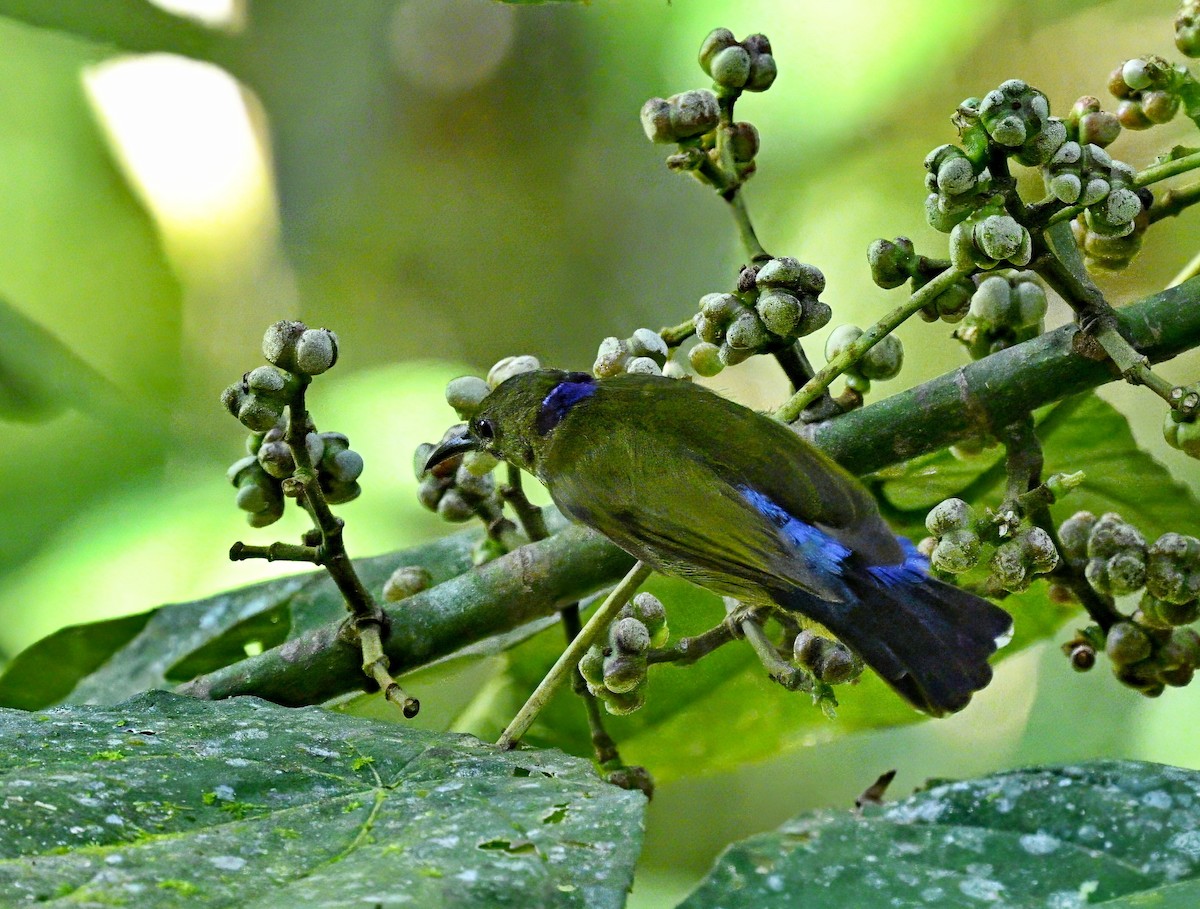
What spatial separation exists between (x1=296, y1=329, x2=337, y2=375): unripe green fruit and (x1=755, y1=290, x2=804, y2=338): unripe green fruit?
1.32ft

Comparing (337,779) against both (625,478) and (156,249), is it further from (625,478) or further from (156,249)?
(156,249)

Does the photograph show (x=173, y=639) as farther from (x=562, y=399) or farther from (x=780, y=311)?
(x=780, y=311)

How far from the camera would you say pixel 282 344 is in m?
1.23

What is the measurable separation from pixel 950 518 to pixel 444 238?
2972 mm

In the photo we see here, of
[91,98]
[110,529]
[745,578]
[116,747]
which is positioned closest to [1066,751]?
[745,578]

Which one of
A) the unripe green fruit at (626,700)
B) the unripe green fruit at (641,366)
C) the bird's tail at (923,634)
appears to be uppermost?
the unripe green fruit at (641,366)

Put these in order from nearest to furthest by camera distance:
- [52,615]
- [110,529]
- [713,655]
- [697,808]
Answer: [713,655] < [52,615] < [110,529] < [697,808]

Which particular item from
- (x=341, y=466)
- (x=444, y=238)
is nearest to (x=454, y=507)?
(x=341, y=466)

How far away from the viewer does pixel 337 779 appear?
1.04m

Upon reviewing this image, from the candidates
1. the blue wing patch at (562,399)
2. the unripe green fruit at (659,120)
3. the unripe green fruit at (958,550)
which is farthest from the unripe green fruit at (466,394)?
the unripe green fruit at (958,550)

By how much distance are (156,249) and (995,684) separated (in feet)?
7.61

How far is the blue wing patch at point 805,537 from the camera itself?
4.57 ft

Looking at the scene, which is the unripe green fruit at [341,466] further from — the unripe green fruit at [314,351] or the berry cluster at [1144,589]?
the berry cluster at [1144,589]

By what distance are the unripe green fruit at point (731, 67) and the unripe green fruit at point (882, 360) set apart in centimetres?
31
